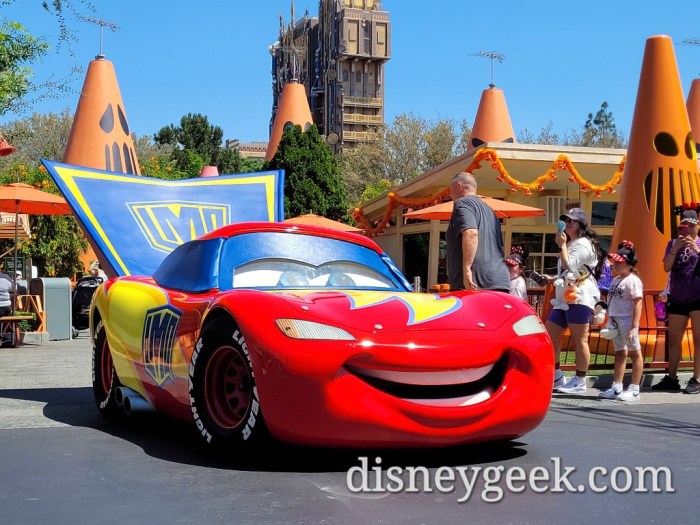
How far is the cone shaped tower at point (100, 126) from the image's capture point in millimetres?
24594

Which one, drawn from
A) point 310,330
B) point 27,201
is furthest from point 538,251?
point 310,330

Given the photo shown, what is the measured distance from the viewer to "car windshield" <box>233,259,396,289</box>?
576 cm

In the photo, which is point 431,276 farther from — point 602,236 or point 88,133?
point 88,133

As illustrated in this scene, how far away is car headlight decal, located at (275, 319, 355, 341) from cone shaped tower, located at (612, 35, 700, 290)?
314 inches

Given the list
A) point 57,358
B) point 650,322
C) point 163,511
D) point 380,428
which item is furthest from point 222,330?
point 57,358

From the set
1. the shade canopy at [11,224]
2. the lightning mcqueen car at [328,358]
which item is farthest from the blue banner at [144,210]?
the shade canopy at [11,224]

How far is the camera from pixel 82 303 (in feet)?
56.6

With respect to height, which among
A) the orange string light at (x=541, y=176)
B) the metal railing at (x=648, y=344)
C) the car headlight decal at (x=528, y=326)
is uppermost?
the orange string light at (x=541, y=176)

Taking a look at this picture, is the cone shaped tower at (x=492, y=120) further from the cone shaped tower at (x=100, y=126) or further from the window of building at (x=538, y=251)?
the cone shaped tower at (x=100, y=126)

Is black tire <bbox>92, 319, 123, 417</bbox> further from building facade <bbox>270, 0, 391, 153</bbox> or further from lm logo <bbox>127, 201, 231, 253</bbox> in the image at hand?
building facade <bbox>270, 0, 391, 153</bbox>

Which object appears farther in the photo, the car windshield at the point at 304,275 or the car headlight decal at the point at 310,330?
the car windshield at the point at 304,275

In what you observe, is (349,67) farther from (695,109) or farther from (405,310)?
(405,310)

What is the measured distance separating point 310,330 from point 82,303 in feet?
44.2

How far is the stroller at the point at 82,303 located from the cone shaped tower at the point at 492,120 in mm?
15079
